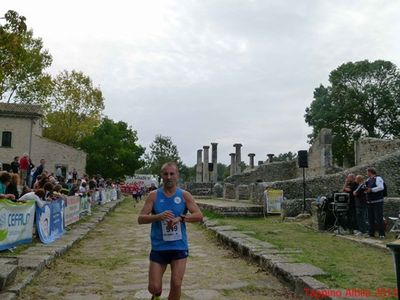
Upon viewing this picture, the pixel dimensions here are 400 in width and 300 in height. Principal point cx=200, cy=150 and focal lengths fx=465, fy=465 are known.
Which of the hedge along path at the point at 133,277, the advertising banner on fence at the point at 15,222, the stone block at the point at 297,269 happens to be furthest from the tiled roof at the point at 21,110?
the stone block at the point at 297,269

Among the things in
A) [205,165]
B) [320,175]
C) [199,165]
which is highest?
[199,165]

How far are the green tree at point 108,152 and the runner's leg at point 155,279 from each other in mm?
44596

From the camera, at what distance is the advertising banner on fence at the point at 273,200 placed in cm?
1778

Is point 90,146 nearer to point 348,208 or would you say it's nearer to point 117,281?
point 348,208

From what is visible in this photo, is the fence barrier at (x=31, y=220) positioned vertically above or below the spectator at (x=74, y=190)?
below

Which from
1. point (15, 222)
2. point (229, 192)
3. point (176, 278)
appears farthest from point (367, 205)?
point (229, 192)

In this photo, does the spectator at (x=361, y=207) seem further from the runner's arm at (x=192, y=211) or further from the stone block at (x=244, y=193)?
the stone block at (x=244, y=193)

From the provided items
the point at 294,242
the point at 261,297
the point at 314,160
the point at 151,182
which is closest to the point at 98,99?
the point at 151,182

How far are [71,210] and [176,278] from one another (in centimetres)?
1059

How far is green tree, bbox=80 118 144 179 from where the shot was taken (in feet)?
157

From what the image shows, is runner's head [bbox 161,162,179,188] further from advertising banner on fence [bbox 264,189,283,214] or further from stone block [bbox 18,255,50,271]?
advertising banner on fence [bbox 264,189,283,214]

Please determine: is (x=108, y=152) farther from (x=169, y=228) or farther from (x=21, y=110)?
(x=169, y=228)

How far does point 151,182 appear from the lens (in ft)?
174

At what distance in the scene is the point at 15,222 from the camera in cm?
874
